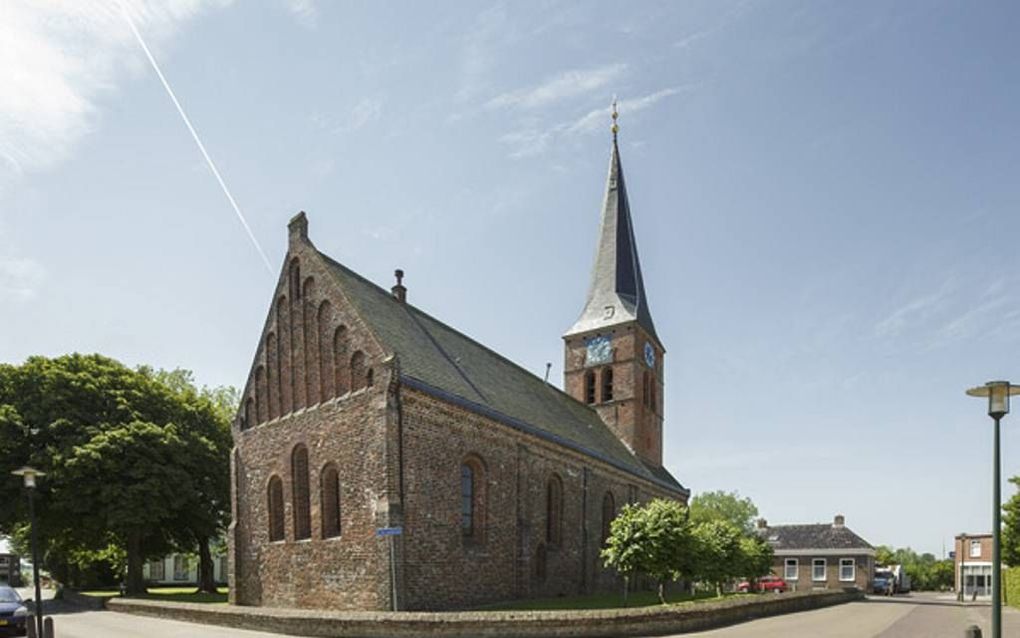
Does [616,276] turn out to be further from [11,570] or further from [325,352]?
[11,570]

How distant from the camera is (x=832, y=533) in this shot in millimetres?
Answer: 57469

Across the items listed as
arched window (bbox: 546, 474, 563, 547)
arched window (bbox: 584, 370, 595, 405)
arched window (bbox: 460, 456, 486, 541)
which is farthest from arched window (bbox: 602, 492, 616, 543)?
arched window (bbox: 584, 370, 595, 405)

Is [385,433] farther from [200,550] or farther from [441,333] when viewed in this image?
[200,550]

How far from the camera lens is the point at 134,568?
97.8 feet

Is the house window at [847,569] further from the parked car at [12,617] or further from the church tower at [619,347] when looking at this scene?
the parked car at [12,617]

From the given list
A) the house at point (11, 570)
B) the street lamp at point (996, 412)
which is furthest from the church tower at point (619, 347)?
the house at point (11, 570)

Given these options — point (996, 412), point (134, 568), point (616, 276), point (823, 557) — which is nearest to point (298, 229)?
point (134, 568)

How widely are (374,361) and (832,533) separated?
167 ft

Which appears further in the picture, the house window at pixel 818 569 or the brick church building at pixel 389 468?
the house window at pixel 818 569

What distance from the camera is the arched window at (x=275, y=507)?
77.6ft

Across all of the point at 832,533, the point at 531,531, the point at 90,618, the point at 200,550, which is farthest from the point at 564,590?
the point at 832,533

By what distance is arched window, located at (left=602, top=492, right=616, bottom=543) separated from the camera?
105 feet

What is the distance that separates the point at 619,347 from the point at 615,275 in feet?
15.6

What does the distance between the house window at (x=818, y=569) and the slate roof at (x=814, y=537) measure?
3.56 feet
